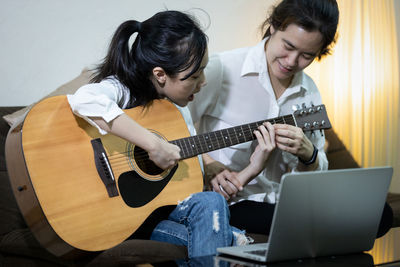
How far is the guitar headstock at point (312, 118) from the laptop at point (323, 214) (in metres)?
0.59

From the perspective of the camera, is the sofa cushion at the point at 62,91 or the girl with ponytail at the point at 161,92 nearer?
the girl with ponytail at the point at 161,92

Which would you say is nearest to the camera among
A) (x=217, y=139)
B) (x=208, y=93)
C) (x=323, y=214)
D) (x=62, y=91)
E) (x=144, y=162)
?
(x=323, y=214)

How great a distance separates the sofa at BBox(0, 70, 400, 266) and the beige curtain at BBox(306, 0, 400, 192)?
2.26 feet

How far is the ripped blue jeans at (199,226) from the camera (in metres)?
1.14

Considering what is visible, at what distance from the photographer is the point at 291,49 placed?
4.87ft

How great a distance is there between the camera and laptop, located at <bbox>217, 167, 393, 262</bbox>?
815 millimetres

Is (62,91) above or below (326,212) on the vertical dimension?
above

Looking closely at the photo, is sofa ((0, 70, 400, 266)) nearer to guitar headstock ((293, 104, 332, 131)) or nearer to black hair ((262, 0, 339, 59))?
guitar headstock ((293, 104, 332, 131))

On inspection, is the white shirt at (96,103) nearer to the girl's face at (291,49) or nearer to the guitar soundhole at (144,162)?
the guitar soundhole at (144,162)

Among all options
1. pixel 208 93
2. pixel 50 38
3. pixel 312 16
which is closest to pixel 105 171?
pixel 208 93

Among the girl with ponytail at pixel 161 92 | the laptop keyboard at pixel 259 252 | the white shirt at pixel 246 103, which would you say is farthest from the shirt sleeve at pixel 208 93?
the laptop keyboard at pixel 259 252

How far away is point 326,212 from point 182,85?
64cm

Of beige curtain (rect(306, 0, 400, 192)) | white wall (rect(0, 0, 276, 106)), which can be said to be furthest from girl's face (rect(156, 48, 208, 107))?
beige curtain (rect(306, 0, 400, 192))

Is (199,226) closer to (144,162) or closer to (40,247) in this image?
(144,162)
